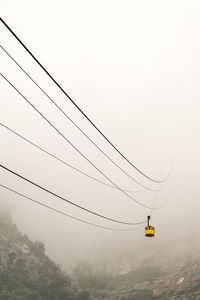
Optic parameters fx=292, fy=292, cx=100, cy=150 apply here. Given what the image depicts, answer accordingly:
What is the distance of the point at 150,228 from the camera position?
1894 centimetres
